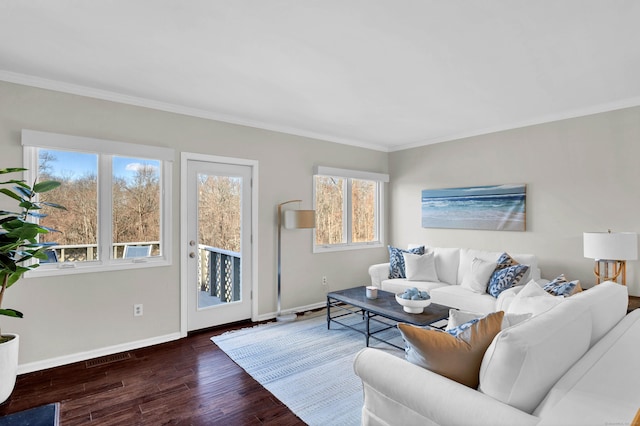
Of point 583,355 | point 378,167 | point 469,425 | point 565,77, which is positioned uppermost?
point 565,77

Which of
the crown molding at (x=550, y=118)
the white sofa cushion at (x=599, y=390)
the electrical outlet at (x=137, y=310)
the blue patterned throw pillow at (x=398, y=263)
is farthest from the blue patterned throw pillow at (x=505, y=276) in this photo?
the electrical outlet at (x=137, y=310)

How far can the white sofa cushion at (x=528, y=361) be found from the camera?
49.1 inches

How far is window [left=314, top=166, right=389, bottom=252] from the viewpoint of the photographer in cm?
487

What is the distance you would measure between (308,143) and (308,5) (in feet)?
9.23

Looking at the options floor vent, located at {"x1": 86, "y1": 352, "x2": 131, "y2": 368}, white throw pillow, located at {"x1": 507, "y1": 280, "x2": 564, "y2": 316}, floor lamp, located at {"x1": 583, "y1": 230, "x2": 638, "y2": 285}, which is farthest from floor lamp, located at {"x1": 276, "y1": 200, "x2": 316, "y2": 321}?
floor lamp, located at {"x1": 583, "y1": 230, "x2": 638, "y2": 285}

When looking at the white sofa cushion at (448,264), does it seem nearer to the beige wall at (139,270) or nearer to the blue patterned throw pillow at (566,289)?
the beige wall at (139,270)

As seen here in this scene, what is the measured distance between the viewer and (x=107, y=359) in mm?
3076

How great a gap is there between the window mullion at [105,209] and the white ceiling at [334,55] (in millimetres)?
651

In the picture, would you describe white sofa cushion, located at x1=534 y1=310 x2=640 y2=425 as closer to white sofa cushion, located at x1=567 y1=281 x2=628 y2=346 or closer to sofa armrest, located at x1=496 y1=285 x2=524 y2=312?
white sofa cushion, located at x1=567 y1=281 x2=628 y2=346

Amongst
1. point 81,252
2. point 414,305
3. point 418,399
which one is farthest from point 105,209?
point 418,399

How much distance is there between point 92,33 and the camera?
2.15 metres

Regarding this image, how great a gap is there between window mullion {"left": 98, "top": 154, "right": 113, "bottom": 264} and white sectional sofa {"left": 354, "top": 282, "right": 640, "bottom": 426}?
2.69 metres

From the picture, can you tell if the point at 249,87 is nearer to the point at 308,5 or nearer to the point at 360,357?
the point at 308,5

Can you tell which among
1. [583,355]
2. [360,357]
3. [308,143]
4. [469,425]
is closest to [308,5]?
[360,357]
